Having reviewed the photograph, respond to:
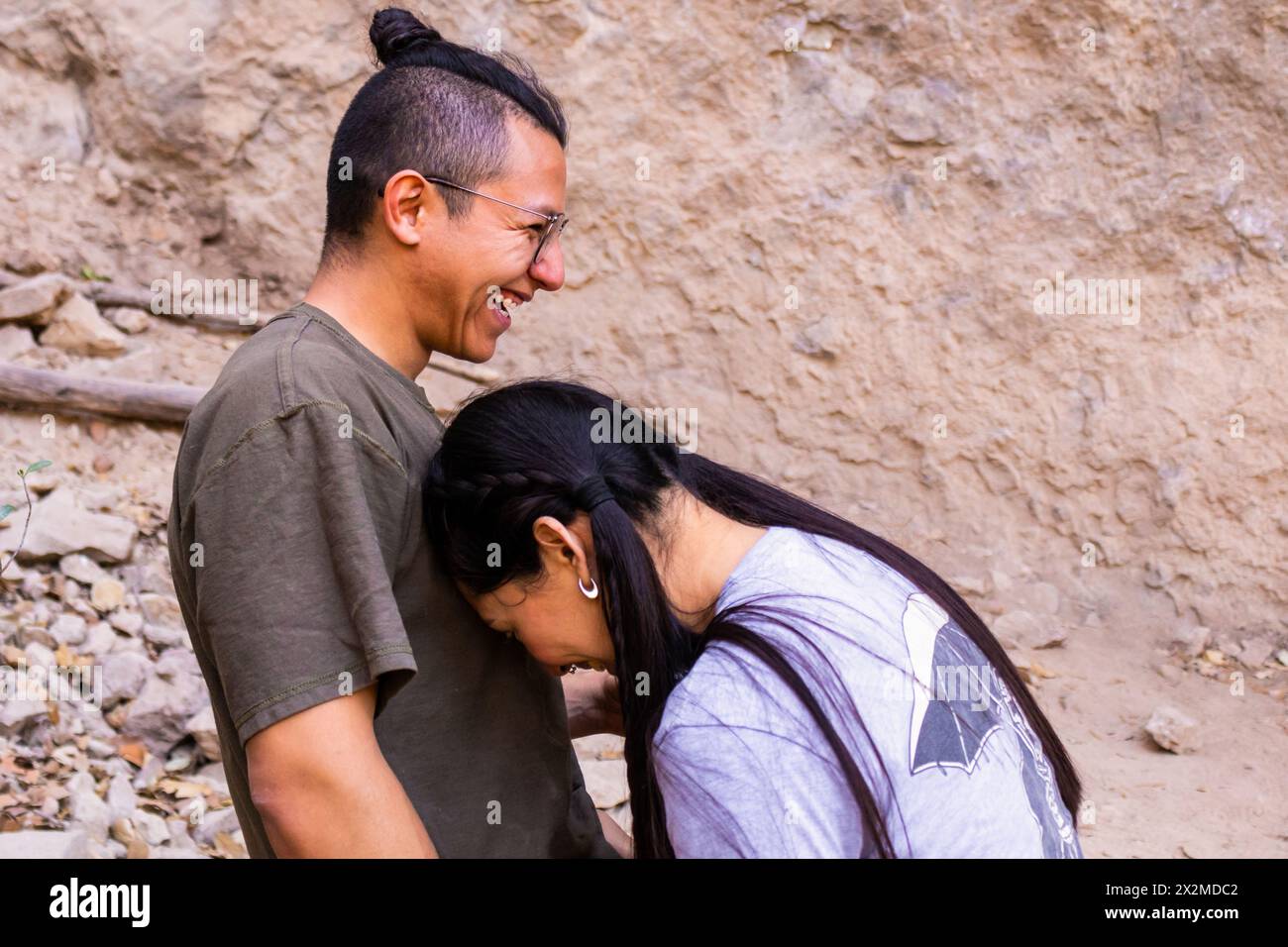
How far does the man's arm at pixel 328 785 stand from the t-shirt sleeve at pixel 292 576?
25 mm

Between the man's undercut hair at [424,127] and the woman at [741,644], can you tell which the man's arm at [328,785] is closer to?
the woman at [741,644]

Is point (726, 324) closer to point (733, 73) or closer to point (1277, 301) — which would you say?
point (733, 73)

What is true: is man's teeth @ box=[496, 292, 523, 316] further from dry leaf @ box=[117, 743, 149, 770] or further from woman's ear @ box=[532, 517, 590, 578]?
dry leaf @ box=[117, 743, 149, 770]

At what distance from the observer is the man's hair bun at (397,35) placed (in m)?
1.87

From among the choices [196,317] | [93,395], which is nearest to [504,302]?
[93,395]

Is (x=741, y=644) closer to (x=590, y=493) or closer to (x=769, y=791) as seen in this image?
(x=769, y=791)

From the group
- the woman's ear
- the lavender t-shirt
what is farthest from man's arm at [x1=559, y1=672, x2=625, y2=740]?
the lavender t-shirt

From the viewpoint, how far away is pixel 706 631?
1429 millimetres

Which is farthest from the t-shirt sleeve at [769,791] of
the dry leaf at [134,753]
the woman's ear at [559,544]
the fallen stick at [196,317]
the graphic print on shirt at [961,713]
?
the fallen stick at [196,317]

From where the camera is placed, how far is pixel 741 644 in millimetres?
1369

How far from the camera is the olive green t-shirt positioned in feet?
4.78

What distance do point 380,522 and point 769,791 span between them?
617mm

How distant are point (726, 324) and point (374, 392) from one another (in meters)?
3.83
